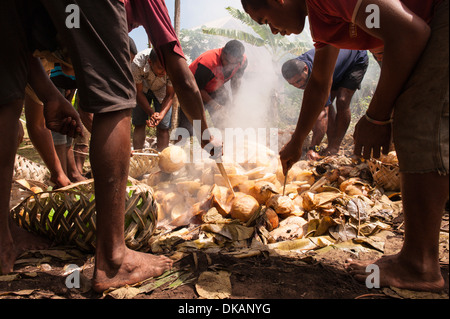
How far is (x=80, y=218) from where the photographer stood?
165 cm

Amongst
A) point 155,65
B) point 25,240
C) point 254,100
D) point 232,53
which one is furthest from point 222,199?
point 254,100

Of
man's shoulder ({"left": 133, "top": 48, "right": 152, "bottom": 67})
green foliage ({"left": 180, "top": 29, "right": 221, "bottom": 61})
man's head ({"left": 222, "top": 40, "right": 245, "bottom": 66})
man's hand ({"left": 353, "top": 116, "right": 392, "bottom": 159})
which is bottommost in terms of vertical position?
man's hand ({"left": 353, "top": 116, "right": 392, "bottom": 159})

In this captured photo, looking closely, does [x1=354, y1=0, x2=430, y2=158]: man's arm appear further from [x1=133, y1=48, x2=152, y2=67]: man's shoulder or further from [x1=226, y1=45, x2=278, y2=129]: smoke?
[x1=226, y1=45, x2=278, y2=129]: smoke

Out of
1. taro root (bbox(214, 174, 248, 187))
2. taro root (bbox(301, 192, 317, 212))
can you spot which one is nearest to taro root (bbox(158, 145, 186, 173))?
taro root (bbox(214, 174, 248, 187))

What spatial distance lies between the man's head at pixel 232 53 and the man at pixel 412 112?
378cm

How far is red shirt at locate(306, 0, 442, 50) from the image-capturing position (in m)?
1.15

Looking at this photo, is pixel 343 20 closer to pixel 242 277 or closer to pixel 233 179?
pixel 242 277

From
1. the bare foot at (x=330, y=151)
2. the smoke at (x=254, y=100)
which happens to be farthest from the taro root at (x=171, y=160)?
the smoke at (x=254, y=100)

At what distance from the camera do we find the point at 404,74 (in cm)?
111

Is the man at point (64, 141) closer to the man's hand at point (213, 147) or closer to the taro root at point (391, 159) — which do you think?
the man's hand at point (213, 147)

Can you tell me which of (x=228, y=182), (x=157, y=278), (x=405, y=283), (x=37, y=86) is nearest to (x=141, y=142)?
(x=228, y=182)

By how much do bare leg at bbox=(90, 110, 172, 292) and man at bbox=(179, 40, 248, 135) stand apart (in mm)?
3838

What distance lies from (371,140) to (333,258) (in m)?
0.69

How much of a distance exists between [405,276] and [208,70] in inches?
172
